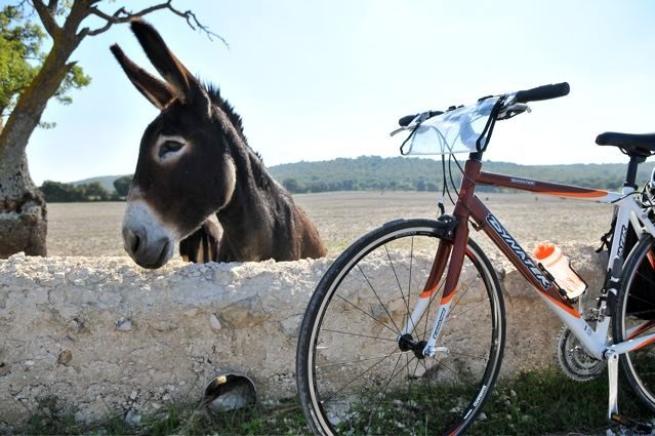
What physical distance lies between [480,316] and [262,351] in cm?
146

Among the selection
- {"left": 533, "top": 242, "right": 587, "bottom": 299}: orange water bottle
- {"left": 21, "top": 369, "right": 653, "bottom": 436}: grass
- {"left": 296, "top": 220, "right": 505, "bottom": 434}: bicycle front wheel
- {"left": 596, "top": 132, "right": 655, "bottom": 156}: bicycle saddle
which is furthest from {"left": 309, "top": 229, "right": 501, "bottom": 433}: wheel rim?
{"left": 596, "top": 132, "right": 655, "bottom": 156}: bicycle saddle

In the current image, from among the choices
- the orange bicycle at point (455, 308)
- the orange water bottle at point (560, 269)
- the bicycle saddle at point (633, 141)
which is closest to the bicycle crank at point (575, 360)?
the orange bicycle at point (455, 308)

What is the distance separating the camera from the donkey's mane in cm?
437

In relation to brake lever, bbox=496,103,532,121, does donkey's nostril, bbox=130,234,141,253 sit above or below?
below

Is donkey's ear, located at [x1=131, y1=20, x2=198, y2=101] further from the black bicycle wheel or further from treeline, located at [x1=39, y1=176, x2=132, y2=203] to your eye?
treeline, located at [x1=39, y1=176, x2=132, y2=203]

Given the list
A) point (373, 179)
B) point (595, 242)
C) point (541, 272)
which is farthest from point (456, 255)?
point (373, 179)

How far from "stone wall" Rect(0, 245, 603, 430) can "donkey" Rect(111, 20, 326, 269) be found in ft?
1.16

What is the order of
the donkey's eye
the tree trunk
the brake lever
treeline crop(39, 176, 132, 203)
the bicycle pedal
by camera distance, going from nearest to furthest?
1. the brake lever
2. the bicycle pedal
3. the donkey's eye
4. the tree trunk
5. treeline crop(39, 176, 132, 203)

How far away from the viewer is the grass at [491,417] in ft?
9.55

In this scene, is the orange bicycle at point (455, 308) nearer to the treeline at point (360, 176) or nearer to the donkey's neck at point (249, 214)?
the donkey's neck at point (249, 214)

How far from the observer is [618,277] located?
315 cm

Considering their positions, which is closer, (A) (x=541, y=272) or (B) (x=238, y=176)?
(A) (x=541, y=272)

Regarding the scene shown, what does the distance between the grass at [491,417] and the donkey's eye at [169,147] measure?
1.67m

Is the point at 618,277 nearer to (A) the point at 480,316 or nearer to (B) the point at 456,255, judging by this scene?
(A) the point at 480,316
